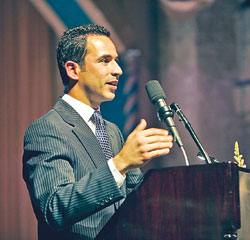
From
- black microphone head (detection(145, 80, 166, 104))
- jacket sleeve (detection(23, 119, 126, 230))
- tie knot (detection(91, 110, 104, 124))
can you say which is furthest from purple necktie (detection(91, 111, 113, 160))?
black microphone head (detection(145, 80, 166, 104))

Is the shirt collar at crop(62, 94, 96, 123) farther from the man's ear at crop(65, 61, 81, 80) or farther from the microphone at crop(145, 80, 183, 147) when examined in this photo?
the microphone at crop(145, 80, 183, 147)

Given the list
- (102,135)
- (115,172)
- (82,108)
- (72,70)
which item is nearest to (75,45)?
(72,70)

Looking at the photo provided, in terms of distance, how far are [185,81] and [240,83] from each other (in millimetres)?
631

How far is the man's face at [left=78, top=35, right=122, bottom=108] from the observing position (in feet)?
6.24

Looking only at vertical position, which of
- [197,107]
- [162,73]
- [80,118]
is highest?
[162,73]

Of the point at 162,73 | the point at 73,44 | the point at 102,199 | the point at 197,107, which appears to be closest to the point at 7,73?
the point at 162,73

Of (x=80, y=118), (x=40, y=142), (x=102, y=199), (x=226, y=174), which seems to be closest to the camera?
(x=226, y=174)

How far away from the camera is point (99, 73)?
1899 millimetres

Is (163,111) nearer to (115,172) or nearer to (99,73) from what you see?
(115,172)

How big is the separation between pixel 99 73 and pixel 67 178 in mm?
494

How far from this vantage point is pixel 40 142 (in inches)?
66.7

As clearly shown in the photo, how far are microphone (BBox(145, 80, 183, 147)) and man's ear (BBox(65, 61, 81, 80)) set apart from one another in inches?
14.3

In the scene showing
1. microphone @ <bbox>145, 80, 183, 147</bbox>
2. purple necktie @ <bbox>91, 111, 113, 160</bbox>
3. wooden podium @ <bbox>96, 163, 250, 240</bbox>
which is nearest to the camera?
wooden podium @ <bbox>96, 163, 250, 240</bbox>

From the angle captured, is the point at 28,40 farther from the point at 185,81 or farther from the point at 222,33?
the point at 222,33
